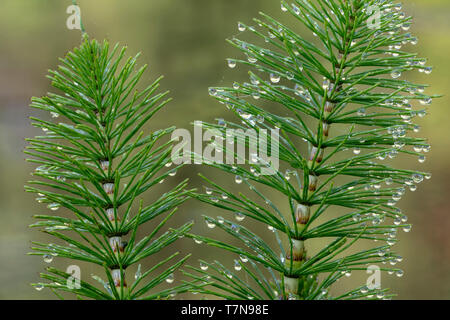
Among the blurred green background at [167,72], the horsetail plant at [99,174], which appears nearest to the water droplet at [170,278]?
the horsetail plant at [99,174]

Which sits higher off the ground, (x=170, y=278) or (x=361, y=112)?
(x=361, y=112)

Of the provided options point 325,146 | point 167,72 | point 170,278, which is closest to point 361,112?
point 325,146

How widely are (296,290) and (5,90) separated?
4.18 feet

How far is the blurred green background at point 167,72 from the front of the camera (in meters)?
1.40

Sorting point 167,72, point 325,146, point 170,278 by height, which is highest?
point 167,72

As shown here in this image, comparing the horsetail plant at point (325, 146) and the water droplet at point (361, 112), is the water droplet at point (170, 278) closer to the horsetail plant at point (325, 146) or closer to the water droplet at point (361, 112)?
the horsetail plant at point (325, 146)

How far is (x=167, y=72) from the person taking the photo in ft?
4.62

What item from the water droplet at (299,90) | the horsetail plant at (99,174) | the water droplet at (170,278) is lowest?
the water droplet at (170,278)

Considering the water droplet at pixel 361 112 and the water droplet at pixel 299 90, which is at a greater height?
the water droplet at pixel 299 90

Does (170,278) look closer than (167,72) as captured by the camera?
Yes

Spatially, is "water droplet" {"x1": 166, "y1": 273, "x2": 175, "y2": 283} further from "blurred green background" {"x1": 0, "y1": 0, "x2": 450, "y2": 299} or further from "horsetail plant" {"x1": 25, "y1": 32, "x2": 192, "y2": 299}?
"blurred green background" {"x1": 0, "y1": 0, "x2": 450, "y2": 299}

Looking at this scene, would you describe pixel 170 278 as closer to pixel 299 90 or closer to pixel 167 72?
pixel 299 90

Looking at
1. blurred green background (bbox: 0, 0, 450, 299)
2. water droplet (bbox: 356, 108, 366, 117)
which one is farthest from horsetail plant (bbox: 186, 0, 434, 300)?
blurred green background (bbox: 0, 0, 450, 299)
